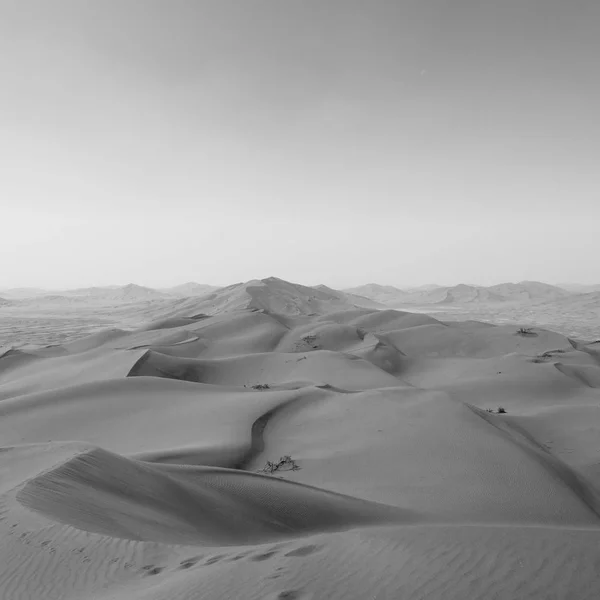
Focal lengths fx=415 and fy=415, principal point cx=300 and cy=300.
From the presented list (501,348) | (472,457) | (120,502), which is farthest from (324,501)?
(501,348)

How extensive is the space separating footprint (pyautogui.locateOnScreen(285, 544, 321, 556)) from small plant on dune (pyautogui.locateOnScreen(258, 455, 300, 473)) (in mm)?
3257

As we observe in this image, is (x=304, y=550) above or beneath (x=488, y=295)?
beneath

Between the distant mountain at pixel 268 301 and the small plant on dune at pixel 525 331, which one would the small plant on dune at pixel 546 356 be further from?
the distant mountain at pixel 268 301

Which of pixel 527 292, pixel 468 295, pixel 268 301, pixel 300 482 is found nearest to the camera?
pixel 300 482

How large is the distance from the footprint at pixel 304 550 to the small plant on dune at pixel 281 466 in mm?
3257

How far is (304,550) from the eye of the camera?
241cm

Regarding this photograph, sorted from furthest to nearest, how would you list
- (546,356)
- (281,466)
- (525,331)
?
(525,331) < (546,356) < (281,466)

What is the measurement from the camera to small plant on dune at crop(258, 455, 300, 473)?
5.64 m

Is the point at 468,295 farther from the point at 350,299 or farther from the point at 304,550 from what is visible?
the point at 304,550

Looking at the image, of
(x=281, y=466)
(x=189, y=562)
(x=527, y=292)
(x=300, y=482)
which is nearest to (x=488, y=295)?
(x=527, y=292)

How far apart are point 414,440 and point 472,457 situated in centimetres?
87

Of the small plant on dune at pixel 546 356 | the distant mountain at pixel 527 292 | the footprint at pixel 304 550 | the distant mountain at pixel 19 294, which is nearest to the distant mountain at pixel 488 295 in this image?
the distant mountain at pixel 527 292

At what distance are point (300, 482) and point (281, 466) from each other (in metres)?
0.80

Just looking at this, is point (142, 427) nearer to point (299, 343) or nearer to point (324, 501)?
point (324, 501)
